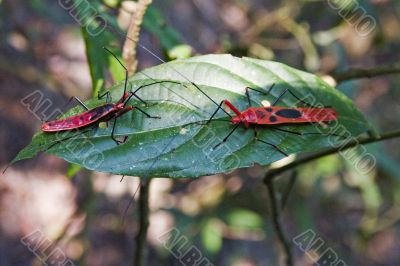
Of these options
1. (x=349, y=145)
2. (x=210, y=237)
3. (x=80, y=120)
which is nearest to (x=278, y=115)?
(x=349, y=145)

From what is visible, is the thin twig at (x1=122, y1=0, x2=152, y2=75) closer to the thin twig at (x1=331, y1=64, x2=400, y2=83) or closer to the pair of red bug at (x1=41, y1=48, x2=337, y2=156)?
the pair of red bug at (x1=41, y1=48, x2=337, y2=156)

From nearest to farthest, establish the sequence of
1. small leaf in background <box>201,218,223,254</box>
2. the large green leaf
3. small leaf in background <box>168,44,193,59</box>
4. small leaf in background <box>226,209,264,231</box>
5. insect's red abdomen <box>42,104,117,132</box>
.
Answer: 1. the large green leaf
2. insect's red abdomen <box>42,104,117,132</box>
3. small leaf in background <box>168,44,193,59</box>
4. small leaf in background <box>201,218,223,254</box>
5. small leaf in background <box>226,209,264,231</box>

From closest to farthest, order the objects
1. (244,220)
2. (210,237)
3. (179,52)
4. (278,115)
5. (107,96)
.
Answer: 1. (107,96)
2. (278,115)
3. (179,52)
4. (210,237)
5. (244,220)

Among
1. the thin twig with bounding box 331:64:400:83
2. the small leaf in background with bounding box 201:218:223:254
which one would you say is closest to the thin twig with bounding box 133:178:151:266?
the thin twig with bounding box 331:64:400:83

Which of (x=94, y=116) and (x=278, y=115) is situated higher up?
(x=278, y=115)

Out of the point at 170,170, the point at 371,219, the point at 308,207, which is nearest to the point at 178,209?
the point at 308,207

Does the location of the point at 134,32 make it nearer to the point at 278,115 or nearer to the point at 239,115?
the point at 239,115

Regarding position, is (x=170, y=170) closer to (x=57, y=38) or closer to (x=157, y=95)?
(x=157, y=95)

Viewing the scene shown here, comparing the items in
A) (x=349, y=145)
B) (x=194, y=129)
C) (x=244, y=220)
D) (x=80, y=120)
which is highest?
(x=244, y=220)
